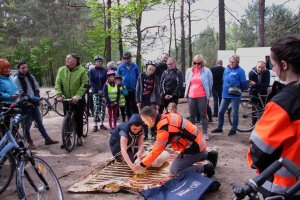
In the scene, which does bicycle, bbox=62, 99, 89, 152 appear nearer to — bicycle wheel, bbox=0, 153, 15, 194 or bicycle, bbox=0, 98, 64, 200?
bicycle wheel, bbox=0, 153, 15, 194

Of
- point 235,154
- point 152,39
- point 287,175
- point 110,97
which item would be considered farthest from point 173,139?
point 152,39

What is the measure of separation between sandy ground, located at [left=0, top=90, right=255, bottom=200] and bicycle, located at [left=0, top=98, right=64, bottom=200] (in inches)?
25.8

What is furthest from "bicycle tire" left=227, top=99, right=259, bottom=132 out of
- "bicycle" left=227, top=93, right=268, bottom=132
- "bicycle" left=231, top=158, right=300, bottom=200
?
"bicycle" left=231, top=158, right=300, bottom=200

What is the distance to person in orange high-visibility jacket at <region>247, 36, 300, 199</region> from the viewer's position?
179 centimetres

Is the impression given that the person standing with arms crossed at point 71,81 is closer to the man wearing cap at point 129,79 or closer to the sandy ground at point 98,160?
the sandy ground at point 98,160

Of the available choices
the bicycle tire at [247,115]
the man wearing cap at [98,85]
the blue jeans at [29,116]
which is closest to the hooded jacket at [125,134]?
the blue jeans at [29,116]

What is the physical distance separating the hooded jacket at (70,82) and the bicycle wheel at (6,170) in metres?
2.59

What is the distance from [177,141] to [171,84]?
2.99m

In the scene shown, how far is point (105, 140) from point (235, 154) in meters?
2.90

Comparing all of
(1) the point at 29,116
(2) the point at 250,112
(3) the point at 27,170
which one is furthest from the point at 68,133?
(2) the point at 250,112

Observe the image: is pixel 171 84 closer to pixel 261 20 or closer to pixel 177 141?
pixel 177 141

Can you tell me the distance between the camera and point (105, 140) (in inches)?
304

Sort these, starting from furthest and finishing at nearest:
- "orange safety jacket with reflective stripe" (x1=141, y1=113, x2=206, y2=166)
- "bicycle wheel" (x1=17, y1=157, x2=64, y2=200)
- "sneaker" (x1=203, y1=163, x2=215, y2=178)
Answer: "sneaker" (x1=203, y1=163, x2=215, y2=178), "orange safety jacket with reflective stripe" (x1=141, y1=113, x2=206, y2=166), "bicycle wheel" (x1=17, y1=157, x2=64, y2=200)

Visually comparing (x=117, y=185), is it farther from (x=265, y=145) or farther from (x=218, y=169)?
(x=265, y=145)
